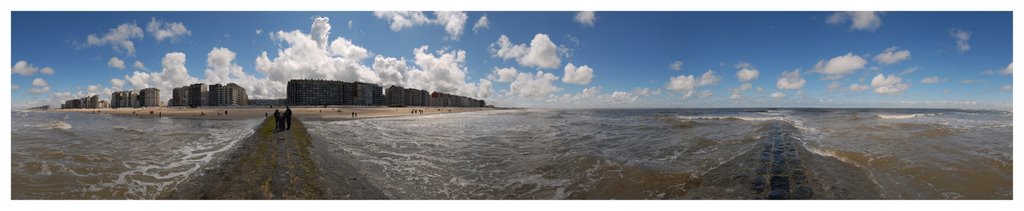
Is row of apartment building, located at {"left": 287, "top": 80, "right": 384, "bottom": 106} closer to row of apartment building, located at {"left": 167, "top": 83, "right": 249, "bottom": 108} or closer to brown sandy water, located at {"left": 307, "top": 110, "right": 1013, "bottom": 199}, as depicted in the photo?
row of apartment building, located at {"left": 167, "top": 83, "right": 249, "bottom": 108}

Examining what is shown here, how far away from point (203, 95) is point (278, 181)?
195888 millimetres

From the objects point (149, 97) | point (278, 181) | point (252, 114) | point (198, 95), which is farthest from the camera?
point (149, 97)

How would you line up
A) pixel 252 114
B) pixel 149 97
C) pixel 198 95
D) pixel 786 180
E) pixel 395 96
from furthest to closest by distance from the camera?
1. pixel 395 96
2. pixel 149 97
3. pixel 198 95
4. pixel 252 114
5. pixel 786 180

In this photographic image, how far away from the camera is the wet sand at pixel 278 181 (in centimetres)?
642

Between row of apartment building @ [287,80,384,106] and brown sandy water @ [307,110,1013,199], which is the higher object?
row of apartment building @ [287,80,384,106]

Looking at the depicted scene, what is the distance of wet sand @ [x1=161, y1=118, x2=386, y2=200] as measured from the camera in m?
6.42

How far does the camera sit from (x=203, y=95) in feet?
527

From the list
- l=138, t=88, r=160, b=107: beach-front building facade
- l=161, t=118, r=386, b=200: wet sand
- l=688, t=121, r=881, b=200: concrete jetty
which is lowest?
l=688, t=121, r=881, b=200: concrete jetty

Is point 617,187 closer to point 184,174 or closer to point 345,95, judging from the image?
point 184,174

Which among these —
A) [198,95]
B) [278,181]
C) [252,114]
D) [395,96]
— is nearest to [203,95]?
[198,95]

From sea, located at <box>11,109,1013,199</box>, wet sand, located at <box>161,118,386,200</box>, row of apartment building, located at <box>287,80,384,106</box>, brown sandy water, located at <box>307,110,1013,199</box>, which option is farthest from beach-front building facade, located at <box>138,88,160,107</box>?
wet sand, located at <box>161,118,386,200</box>

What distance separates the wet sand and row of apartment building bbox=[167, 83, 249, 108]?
625ft

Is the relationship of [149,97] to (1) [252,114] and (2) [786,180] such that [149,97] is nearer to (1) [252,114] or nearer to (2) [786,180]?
(1) [252,114]

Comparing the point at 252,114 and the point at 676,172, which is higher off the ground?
the point at 252,114
